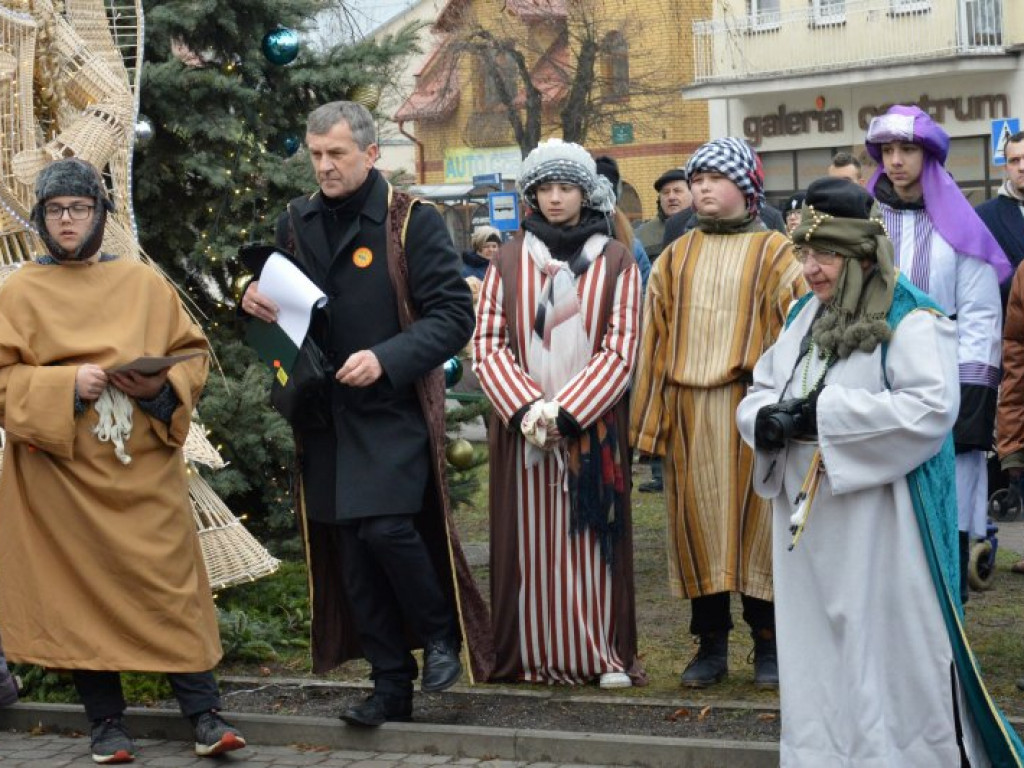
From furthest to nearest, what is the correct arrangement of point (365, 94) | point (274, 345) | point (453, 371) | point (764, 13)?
point (764, 13) → point (453, 371) → point (365, 94) → point (274, 345)

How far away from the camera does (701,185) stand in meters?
7.02

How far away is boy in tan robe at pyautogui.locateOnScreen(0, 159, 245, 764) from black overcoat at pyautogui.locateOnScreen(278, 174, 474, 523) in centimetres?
51

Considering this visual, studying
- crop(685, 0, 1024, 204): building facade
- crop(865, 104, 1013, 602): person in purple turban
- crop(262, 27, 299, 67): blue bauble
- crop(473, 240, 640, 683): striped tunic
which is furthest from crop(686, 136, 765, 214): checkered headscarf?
crop(685, 0, 1024, 204): building facade

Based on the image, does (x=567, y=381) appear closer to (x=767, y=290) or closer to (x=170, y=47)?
(x=767, y=290)

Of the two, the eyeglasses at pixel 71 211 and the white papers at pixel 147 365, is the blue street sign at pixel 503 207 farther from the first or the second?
the white papers at pixel 147 365

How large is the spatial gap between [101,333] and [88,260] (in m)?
0.26

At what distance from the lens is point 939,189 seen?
24.3 ft

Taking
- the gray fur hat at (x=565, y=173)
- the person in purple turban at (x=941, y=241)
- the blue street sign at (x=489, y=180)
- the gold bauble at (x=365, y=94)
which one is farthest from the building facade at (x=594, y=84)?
the gray fur hat at (x=565, y=173)

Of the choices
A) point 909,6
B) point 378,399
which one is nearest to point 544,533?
point 378,399

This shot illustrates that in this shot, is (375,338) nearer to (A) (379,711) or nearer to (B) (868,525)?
(A) (379,711)

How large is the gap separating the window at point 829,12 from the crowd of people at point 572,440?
29.4m

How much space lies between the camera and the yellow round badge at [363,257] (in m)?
6.69

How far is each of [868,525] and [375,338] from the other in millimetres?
1942

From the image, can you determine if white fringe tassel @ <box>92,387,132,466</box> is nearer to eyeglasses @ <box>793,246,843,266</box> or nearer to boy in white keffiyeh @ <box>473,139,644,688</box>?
boy in white keffiyeh @ <box>473,139,644,688</box>
